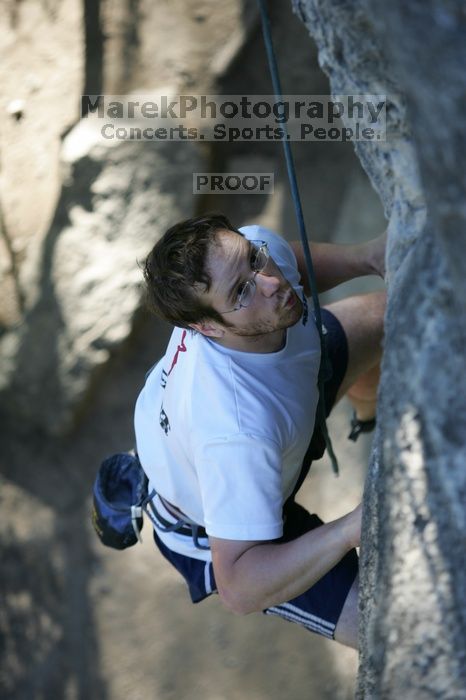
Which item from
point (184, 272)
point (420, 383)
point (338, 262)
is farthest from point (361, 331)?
point (420, 383)

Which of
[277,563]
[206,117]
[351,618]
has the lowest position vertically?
[351,618]

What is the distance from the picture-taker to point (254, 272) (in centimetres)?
149

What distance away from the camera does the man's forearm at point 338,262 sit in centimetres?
179

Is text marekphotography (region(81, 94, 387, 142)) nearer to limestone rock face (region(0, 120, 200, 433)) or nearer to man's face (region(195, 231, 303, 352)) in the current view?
limestone rock face (region(0, 120, 200, 433))

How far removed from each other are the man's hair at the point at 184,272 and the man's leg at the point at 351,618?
1.77 feet

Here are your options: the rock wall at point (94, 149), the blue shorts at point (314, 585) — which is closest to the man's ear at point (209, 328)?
the blue shorts at point (314, 585)

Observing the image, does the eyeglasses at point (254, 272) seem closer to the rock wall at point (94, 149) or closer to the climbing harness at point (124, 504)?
the climbing harness at point (124, 504)

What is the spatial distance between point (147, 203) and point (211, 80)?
1.63 ft

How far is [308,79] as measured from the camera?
3.25 m

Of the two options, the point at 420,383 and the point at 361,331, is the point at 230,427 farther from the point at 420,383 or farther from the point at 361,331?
the point at 361,331

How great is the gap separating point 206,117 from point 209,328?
1937 millimetres

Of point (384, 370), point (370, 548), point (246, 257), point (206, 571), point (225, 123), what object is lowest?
point (206, 571)

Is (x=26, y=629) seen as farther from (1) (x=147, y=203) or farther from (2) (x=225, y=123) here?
(2) (x=225, y=123)

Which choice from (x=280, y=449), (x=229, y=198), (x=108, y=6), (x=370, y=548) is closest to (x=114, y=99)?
(x=108, y=6)
